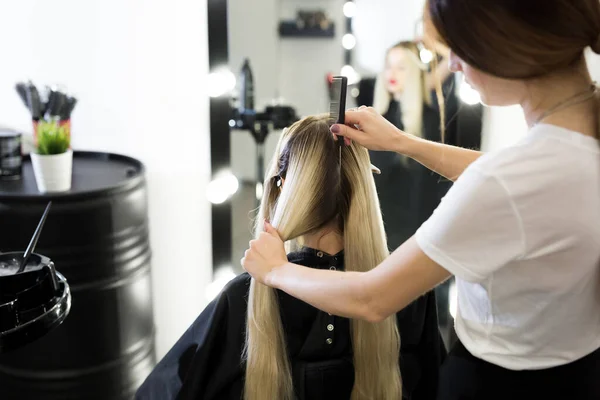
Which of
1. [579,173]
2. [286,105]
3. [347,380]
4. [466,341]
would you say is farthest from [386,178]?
[579,173]

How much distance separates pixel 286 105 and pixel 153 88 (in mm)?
376

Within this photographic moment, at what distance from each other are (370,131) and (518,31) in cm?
37

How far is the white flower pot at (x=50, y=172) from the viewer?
140 centimetres

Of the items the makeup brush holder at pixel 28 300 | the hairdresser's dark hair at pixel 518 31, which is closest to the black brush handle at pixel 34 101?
the makeup brush holder at pixel 28 300

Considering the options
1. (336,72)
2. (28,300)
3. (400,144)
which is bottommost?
A: (28,300)

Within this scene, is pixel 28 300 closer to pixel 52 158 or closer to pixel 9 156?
pixel 52 158

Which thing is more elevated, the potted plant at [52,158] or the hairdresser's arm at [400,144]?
the hairdresser's arm at [400,144]

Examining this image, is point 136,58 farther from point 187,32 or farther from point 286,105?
point 286,105

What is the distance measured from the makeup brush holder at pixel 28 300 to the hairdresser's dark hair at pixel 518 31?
2.23 ft

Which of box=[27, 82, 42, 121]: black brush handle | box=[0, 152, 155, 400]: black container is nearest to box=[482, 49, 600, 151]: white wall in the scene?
box=[0, 152, 155, 400]: black container

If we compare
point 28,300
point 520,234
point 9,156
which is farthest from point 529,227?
point 9,156

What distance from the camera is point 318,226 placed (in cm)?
99

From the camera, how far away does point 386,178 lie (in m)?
1.76

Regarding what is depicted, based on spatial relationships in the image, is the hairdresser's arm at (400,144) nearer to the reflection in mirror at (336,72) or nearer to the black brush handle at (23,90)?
the reflection in mirror at (336,72)
